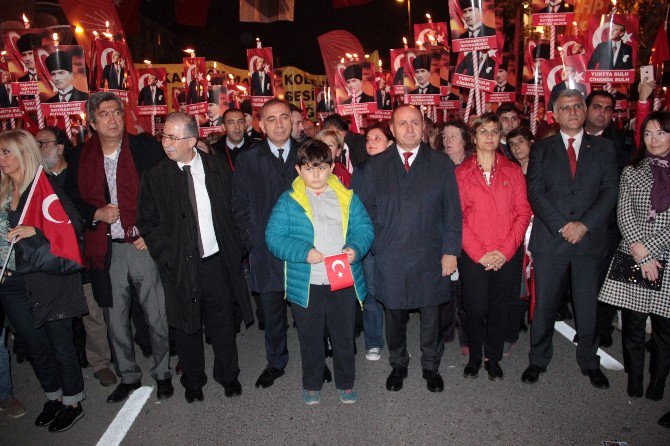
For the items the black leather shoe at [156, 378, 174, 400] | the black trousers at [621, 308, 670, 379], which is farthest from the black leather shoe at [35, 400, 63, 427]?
the black trousers at [621, 308, 670, 379]

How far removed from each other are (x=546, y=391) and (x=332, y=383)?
6.30 ft

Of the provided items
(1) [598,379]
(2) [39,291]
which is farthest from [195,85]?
(1) [598,379]

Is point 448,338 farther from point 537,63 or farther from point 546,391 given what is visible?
point 537,63

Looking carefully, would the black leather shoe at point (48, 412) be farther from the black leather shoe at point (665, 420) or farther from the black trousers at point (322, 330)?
the black leather shoe at point (665, 420)

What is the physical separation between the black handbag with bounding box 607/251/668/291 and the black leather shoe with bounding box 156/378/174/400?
4.06 metres

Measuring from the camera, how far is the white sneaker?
4934 millimetres

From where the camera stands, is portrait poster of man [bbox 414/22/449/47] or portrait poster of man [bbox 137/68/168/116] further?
portrait poster of man [bbox 137/68/168/116]

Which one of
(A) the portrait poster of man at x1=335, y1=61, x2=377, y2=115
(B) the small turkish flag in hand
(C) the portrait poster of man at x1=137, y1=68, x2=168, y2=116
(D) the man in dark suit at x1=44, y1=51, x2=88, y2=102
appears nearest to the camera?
(B) the small turkish flag in hand

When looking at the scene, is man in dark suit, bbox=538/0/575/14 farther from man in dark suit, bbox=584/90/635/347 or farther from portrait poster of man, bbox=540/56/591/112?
man in dark suit, bbox=584/90/635/347

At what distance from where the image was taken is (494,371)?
4352mm

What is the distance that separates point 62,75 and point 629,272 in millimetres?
6994

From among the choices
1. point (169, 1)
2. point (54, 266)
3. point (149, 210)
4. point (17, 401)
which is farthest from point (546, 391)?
point (169, 1)

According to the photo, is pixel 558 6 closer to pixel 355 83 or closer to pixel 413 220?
pixel 355 83

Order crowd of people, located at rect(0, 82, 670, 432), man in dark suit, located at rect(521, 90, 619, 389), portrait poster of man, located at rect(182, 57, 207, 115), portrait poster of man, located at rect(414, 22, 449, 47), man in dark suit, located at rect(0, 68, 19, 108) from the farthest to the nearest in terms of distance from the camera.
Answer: portrait poster of man, located at rect(182, 57, 207, 115) → portrait poster of man, located at rect(414, 22, 449, 47) → man in dark suit, located at rect(0, 68, 19, 108) → man in dark suit, located at rect(521, 90, 619, 389) → crowd of people, located at rect(0, 82, 670, 432)
